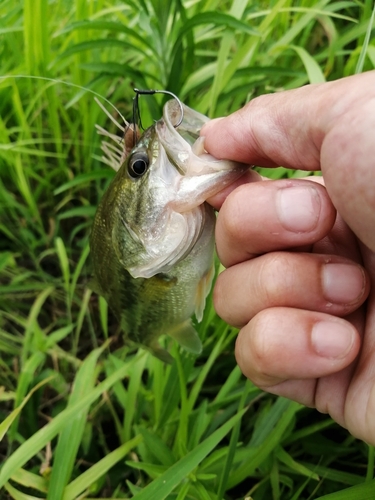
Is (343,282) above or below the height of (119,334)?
above

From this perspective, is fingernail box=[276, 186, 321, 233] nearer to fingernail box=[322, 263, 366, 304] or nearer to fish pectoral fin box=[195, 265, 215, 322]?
fingernail box=[322, 263, 366, 304]

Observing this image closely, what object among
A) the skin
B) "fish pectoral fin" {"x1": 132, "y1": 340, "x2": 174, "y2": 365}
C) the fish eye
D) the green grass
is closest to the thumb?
the skin

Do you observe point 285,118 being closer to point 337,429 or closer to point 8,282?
point 337,429

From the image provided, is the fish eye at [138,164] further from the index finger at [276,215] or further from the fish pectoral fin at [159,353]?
the fish pectoral fin at [159,353]

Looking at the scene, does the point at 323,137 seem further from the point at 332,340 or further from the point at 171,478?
the point at 171,478

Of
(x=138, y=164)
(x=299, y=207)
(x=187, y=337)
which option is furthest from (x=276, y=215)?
(x=187, y=337)

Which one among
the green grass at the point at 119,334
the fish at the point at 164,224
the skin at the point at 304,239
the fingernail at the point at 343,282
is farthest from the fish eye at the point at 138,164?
the green grass at the point at 119,334

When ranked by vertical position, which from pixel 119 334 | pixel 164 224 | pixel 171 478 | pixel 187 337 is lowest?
pixel 119 334
